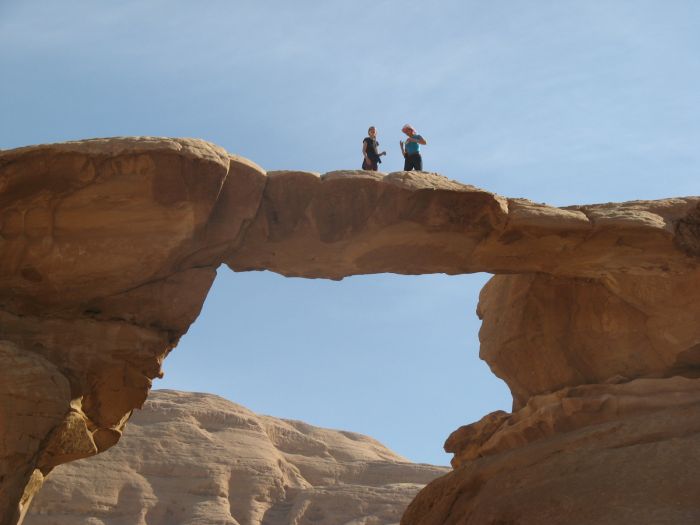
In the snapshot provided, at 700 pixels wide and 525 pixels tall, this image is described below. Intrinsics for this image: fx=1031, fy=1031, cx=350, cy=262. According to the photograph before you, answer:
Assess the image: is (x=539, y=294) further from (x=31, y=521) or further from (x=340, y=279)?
(x=31, y=521)

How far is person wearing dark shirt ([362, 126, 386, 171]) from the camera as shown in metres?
17.1

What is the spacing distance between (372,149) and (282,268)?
268cm

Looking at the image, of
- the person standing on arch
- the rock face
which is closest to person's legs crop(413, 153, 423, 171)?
the person standing on arch

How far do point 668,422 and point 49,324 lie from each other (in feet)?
29.8

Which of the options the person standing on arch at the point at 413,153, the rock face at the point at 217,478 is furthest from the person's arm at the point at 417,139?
the rock face at the point at 217,478

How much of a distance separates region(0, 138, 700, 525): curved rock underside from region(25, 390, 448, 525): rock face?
2050 cm

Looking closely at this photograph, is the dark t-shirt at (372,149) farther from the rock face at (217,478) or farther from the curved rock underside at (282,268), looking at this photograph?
the rock face at (217,478)

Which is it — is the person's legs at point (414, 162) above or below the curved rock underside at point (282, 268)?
above

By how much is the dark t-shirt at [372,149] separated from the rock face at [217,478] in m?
21.3

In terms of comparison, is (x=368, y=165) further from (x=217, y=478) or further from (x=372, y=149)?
(x=217, y=478)

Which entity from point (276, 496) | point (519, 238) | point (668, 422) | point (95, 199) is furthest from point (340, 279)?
point (276, 496)

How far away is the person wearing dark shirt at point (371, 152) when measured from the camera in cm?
1712

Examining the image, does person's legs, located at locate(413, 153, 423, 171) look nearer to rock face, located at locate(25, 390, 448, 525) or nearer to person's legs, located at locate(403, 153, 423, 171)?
person's legs, located at locate(403, 153, 423, 171)

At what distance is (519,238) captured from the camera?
16.1m
